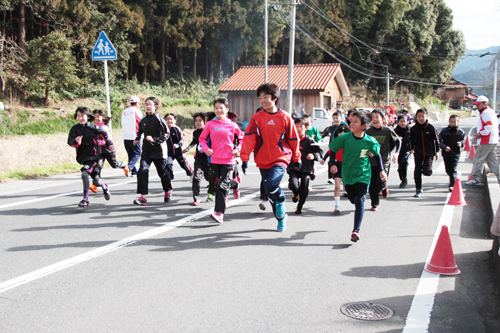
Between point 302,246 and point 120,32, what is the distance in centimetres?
Answer: 3176

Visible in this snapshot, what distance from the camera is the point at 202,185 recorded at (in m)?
9.83

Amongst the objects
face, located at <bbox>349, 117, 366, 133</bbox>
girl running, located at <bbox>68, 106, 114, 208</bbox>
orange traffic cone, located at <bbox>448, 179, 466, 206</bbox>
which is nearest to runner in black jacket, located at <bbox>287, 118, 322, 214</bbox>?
face, located at <bbox>349, 117, 366, 133</bbox>

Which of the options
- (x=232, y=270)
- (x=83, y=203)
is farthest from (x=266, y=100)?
(x=83, y=203)

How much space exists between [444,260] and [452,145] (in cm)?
563

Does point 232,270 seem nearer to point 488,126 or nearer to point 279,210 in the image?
point 279,210

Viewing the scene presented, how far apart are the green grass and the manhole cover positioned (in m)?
9.26

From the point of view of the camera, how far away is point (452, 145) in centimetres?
932

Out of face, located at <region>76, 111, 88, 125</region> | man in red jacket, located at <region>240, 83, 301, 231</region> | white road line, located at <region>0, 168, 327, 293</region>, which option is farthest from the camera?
face, located at <region>76, 111, 88, 125</region>

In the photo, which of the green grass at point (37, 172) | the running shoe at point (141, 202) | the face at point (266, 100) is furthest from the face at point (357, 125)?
the green grass at point (37, 172)

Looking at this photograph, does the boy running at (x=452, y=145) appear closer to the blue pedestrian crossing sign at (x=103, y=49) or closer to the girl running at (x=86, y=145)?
the girl running at (x=86, y=145)

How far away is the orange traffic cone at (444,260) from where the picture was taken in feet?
14.3

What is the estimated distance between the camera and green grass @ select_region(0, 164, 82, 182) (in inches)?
413

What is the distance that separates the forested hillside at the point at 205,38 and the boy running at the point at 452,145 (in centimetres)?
2112

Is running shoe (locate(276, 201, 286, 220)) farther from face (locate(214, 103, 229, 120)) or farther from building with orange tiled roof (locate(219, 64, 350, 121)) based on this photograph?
building with orange tiled roof (locate(219, 64, 350, 121))
